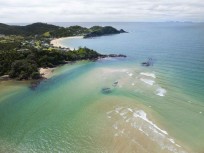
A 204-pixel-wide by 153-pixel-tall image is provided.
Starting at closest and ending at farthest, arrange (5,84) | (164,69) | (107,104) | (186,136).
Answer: (186,136) → (107,104) → (5,84) → (164,69)

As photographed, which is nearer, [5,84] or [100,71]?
[5,84]

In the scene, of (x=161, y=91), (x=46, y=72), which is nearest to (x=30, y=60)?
(x=46, y=72)

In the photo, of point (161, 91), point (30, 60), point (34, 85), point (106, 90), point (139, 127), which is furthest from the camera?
point (30, 60)

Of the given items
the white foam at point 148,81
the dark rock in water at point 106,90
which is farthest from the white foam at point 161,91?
the dark rock in water at point 106,90

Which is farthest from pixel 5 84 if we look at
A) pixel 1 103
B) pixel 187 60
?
pixel 187 60

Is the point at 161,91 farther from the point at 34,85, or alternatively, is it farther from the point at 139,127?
the point at 34,85

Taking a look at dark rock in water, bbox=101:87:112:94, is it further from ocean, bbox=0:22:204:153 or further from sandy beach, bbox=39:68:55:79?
sandy beach, bbox=39:68:55:79

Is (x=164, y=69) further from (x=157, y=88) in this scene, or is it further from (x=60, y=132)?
(x=60, y=132)
